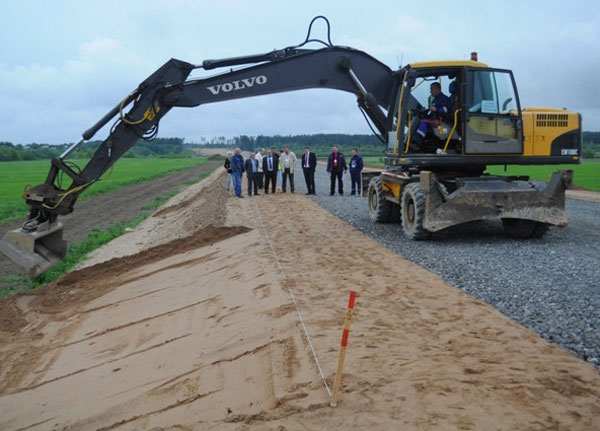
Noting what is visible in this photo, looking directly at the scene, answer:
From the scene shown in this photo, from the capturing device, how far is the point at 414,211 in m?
12.0

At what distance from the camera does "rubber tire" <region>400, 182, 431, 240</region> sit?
38.2 ft

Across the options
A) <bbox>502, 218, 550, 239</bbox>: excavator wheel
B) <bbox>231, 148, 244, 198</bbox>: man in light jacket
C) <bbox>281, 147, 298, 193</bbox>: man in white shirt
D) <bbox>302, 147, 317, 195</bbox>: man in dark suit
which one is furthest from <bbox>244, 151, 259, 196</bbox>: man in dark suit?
<bbox>502, 218, 550, 239</bbox>: excavator wheel

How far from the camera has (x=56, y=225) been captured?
1068 centimetres

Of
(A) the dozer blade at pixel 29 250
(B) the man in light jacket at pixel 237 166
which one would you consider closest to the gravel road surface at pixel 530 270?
(A) the dozer blade at pixel 29 250

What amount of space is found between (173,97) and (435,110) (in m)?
5.06

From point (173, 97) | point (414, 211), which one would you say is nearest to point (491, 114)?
point (414, 211)

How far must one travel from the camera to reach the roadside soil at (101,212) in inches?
761

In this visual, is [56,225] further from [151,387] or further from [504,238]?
[504,238]

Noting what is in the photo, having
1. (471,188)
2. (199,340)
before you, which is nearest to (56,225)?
(199,340)

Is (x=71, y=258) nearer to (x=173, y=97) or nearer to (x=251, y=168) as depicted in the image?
(x=173, y=97)

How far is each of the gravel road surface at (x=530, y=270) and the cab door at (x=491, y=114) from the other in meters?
1.87

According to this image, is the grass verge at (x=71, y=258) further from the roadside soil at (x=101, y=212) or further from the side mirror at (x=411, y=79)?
the side mirror at (x=411, y=79)

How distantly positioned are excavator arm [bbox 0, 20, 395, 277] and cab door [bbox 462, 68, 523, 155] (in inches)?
77.7

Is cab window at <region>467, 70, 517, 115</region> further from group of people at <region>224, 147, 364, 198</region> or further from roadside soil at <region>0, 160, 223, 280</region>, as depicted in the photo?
group of people at <region>224, 147, 364, 198</region>
